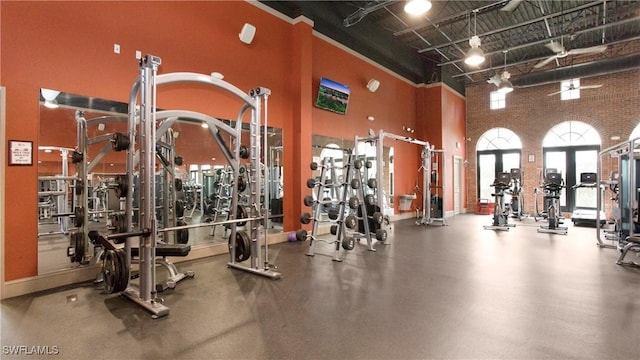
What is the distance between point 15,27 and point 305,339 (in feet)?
14.3

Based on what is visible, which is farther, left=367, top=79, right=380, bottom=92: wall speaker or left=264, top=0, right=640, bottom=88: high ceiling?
left=367, top=79, right=380, bottom=92: wall speaker

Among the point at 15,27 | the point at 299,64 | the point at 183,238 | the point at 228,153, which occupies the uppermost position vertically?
the point at 299,64

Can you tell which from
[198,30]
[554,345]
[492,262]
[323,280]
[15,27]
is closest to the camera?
[554,345]

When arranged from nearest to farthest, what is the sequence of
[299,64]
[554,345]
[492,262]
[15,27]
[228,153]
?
[554,345], [15,27], [228,153], [492,262], [299,64]

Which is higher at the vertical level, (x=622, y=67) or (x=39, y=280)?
(x=622, y=67)

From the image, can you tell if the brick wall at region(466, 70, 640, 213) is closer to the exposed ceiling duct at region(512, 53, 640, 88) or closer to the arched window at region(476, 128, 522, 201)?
the arched window at region(476, 128, 522, 201)

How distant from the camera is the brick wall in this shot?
10023 mm

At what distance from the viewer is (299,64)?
21.4ft

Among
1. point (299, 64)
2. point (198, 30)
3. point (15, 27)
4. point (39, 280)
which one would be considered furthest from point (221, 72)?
point (39, 280)

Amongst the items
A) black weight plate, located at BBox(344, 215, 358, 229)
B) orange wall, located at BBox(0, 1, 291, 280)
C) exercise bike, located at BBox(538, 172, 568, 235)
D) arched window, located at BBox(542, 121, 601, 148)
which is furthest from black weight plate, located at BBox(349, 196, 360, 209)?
arched window, located at BBox(542, 121, 601, 148)

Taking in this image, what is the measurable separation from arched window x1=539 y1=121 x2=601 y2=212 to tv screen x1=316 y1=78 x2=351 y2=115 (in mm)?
7551

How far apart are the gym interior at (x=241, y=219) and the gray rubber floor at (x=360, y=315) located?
21 mm

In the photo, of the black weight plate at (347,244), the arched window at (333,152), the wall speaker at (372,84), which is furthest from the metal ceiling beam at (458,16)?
the black weight plate at (347,244)

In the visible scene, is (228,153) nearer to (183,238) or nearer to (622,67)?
(183,238)
